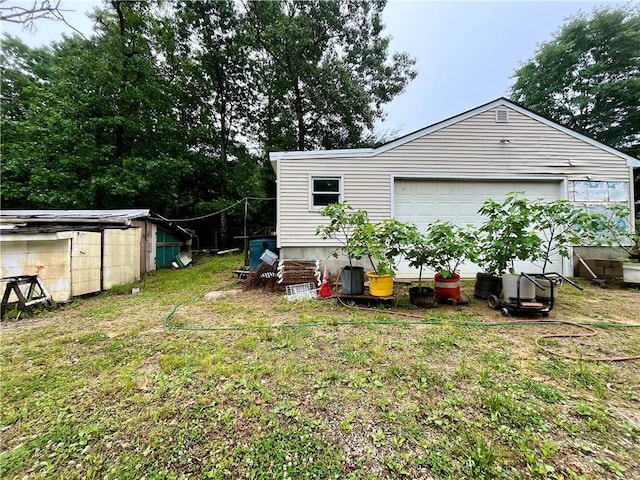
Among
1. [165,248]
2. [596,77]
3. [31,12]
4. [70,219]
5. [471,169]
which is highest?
[596,77]

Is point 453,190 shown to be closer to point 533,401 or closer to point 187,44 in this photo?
point 533,401

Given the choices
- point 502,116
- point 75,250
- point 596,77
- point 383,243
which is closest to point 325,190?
point 383,243

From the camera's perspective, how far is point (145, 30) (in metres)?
12.8

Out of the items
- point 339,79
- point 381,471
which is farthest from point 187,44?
point 381,471

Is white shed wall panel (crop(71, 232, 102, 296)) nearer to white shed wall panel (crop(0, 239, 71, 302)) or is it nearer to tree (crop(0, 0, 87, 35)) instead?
white shed wall panel (crop(0, 239, 71, 302))

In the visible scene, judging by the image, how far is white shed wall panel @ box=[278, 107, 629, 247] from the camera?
6.82 m

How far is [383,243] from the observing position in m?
4.44

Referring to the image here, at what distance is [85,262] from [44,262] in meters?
0.64

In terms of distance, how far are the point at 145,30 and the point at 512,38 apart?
57.0 ft

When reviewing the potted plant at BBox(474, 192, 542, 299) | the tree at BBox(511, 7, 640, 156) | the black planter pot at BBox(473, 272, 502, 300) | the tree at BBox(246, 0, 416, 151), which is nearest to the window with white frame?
the potted plant at BBox(474, 192, 542, 299)

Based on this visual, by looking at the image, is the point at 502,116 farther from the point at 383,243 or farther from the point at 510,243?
the point at 383,243

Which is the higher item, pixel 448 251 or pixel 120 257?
pixel 448 251

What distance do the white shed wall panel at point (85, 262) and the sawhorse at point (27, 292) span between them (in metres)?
0.55

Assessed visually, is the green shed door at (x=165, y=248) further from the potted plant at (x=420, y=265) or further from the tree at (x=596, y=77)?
the tree at (x=596, y=77)
